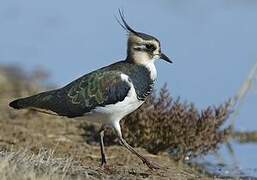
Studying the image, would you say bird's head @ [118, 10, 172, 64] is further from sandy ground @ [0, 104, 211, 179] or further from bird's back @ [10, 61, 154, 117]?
sandy ground @ [0, 104, 211, 179]

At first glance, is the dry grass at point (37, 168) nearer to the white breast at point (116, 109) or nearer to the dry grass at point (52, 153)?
the dry grass at point (52, 153)

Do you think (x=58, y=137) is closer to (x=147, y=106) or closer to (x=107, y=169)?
(x=147, y=106)

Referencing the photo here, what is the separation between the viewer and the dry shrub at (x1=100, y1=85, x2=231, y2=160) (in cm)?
1191

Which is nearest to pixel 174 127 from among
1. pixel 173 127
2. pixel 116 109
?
pixel 173 127

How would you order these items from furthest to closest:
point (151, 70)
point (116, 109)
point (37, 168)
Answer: point (151, 70), point (116, 109), point (37, 168)

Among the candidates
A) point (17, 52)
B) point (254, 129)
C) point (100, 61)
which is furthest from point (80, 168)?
point (17, 52)

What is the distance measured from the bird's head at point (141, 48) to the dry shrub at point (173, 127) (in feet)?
6.77

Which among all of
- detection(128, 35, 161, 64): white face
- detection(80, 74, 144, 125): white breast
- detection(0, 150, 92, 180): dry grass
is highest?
detection(128, 35, 161, 64): white face

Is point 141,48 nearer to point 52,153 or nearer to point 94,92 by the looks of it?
point 94,92

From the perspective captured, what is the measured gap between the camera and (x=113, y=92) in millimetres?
9484

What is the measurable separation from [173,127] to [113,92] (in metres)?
2.54

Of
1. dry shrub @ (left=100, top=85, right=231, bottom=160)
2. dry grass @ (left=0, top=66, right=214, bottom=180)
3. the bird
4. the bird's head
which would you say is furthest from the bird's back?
dry shrub @ (left=100, top=85, right=231, bottom=160)

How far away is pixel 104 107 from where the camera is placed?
948 cm

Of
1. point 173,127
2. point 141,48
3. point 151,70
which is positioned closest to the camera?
point 151,70
